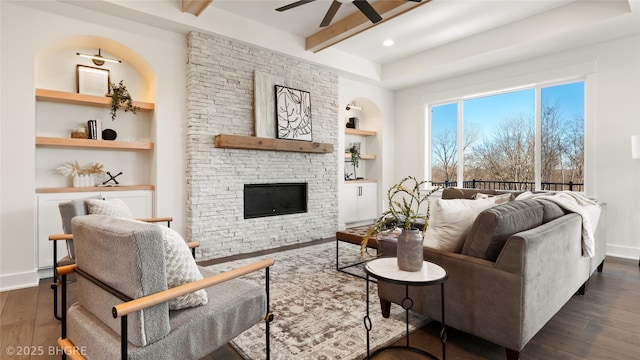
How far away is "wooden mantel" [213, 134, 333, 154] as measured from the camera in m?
4.22

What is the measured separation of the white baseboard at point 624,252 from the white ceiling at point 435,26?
2733 mm

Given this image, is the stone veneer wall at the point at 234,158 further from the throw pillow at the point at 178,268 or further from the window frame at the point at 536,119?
the throw pillow at the point at 178,268

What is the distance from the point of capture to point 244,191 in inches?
181

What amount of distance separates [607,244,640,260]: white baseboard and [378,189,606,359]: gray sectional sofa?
2882mm

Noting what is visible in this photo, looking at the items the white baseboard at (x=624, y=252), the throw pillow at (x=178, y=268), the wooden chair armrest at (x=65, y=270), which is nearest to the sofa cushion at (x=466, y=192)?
the white baseboard at (x=624, y=252)

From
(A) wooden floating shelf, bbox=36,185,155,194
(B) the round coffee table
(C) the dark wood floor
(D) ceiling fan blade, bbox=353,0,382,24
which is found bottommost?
(C) the dark wood floor

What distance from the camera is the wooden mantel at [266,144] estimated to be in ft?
13.8

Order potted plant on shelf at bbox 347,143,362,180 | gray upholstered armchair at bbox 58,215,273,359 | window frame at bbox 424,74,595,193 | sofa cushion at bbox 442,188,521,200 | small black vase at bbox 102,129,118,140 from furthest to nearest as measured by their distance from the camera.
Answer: potted plant on shelf at bbox 347,143,362,180 < window frame at bbox 424,74,595,193 < sofa cushion at bbox 442,188,521,200 < small black vase at bbox 102,129,118,140 < gray upholstered armchair at bbox 58,215,273,359

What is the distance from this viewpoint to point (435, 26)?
458cm

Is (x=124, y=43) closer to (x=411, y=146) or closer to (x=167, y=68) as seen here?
(x=167, y=68)

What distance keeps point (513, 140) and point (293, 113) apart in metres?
3.72

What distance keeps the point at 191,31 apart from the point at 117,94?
3.88 ft

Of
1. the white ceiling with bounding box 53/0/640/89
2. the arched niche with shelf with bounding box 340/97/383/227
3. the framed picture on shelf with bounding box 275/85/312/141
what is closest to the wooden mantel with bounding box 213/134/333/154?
the framed picture on shelf with bounding box 275/85/312/141

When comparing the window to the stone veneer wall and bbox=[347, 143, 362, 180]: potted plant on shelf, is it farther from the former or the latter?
the stone veneer wall
